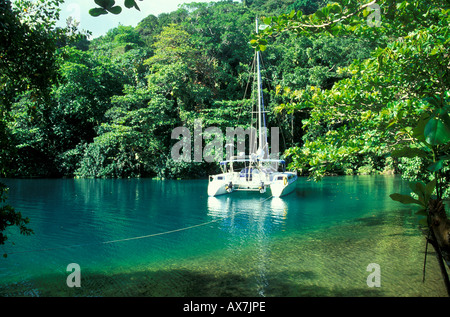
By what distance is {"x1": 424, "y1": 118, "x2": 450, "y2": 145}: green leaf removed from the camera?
1892 millimetres

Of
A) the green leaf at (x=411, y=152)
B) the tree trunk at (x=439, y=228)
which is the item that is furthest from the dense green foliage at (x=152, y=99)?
the tree trunk at (x=439, y=228)

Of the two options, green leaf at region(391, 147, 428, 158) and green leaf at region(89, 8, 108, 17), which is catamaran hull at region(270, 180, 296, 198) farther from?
green leaf at region(89, 8, 108, 17)

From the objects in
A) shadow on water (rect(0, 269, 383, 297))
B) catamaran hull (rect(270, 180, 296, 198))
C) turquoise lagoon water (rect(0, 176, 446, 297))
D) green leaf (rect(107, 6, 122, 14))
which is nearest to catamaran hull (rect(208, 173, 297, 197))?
catamaran hull (rect(270, 180, 296, 198))

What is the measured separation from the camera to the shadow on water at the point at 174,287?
5.57 meters

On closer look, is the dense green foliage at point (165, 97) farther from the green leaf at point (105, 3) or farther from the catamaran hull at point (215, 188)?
the green leaf at point (105, 3)

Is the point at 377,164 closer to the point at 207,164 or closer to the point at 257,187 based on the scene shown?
the point at 207,164

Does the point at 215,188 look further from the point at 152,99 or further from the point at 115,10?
the point at 115,10

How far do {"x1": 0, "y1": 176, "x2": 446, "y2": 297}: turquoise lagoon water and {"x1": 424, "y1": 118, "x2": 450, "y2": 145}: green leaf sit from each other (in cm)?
424

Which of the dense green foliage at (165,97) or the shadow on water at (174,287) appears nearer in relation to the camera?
the shadow on water at (174,287)

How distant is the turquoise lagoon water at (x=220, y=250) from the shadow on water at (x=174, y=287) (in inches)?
0.7

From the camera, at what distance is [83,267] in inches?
277

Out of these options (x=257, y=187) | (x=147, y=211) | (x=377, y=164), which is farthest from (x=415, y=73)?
(x=377, y=164)

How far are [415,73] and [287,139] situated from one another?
26949mm
